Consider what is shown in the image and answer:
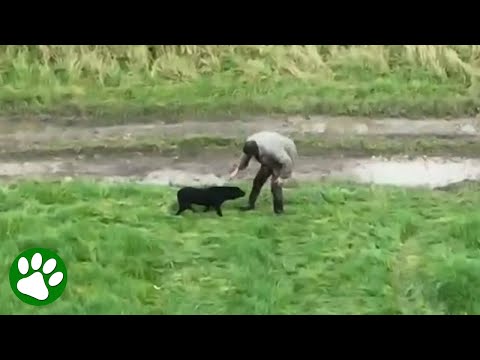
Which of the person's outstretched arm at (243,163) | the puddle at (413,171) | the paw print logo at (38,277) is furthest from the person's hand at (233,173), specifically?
the paw print logo at (38,277)

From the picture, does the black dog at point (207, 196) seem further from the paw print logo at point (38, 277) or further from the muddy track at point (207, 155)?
the paw print logo at point (38, 277)

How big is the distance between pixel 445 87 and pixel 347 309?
1.22ft

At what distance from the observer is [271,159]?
144cm

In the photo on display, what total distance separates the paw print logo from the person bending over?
29cm

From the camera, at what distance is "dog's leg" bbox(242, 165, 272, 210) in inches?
56.7

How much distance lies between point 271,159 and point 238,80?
0.13 meters

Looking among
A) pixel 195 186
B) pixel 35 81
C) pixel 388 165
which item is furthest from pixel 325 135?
pixel 35 81

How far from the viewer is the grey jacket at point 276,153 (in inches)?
56.5

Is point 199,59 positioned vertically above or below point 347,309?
above

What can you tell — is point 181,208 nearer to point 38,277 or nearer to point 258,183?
point 258,183

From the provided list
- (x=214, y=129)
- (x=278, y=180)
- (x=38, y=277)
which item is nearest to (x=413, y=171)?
(x=278, y=180)

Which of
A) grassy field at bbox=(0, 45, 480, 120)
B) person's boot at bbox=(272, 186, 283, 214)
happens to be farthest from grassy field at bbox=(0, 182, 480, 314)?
grassy field at bbox=(0, 45, 480, 120)

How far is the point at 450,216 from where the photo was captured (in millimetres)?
1439

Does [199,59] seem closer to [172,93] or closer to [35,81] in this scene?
[172,93]
